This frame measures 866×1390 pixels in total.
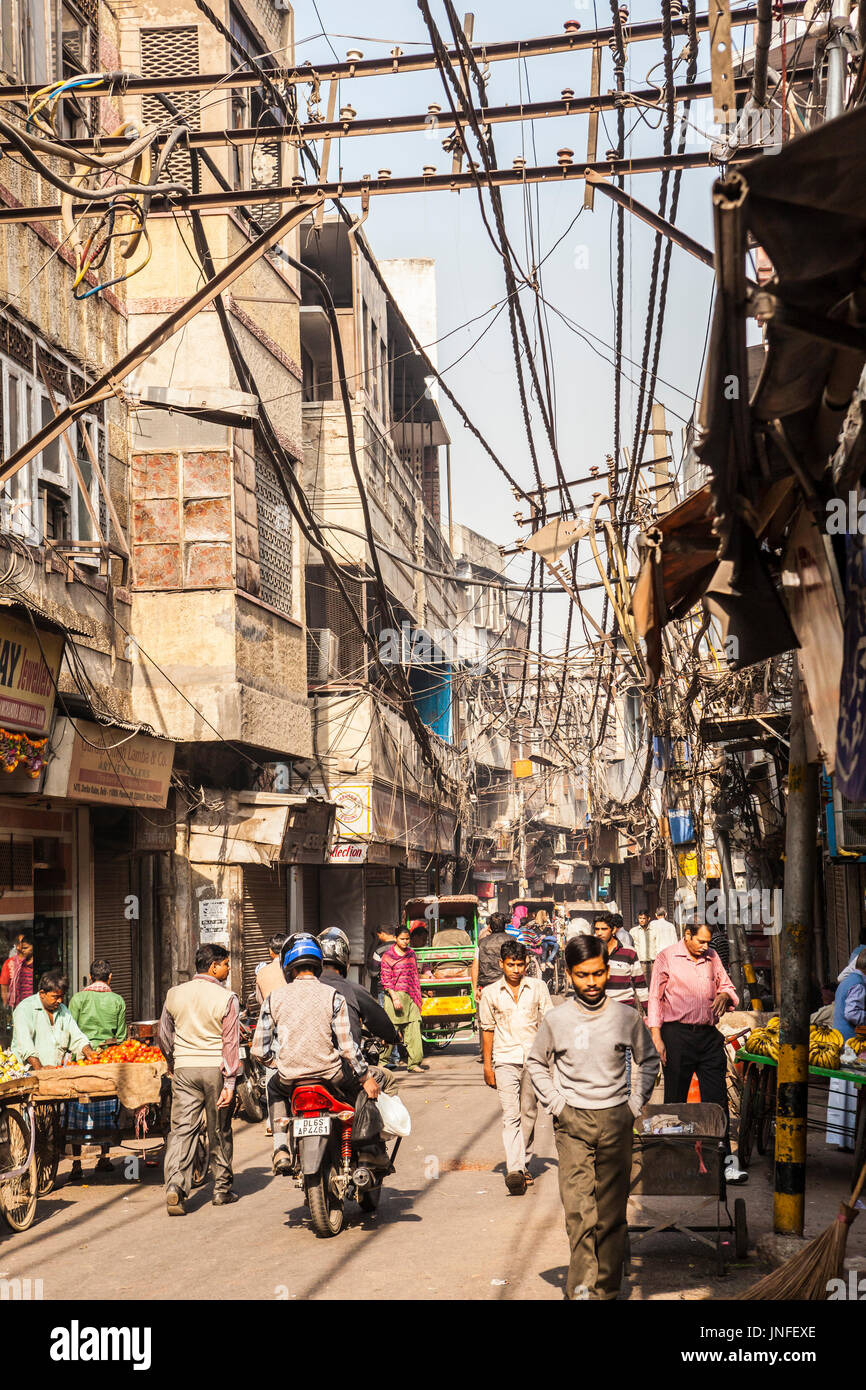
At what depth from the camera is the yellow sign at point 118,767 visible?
14.6 metres

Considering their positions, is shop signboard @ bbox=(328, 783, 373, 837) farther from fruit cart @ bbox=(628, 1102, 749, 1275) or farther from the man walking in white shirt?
fruit cart @ bbox=(628, 1102, 749, 1275)

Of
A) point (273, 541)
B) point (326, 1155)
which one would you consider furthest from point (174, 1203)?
point (273, 541)

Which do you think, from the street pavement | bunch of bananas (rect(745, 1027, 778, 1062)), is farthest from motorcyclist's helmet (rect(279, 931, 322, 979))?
bunch of bananas (rect(745, 1027, 778, 1062))

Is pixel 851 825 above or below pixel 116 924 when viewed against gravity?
above

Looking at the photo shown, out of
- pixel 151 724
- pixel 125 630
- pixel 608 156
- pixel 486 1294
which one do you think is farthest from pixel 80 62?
pixel 486 1294

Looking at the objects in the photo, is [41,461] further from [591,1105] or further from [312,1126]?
[591,1105]

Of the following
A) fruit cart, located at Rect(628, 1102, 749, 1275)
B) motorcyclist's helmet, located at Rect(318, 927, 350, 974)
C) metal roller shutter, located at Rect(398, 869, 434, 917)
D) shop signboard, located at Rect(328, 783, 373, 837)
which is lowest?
fruit cart, located at Rect(628, 1102, 749, 1275)

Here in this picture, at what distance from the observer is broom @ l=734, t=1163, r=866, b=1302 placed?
5.79 metres

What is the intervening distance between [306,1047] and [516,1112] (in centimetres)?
232

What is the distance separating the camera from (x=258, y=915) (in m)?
22.1

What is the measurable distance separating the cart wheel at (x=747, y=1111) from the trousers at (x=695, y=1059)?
502 mm

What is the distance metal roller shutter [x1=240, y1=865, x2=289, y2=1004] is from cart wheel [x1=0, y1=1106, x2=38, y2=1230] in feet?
32.2

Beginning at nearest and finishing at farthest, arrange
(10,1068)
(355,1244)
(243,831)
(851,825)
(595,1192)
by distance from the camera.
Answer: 1. (595,1192)
2. (355,1244)
3. (10,1068)
4. (851,825)
5. (243,831)
